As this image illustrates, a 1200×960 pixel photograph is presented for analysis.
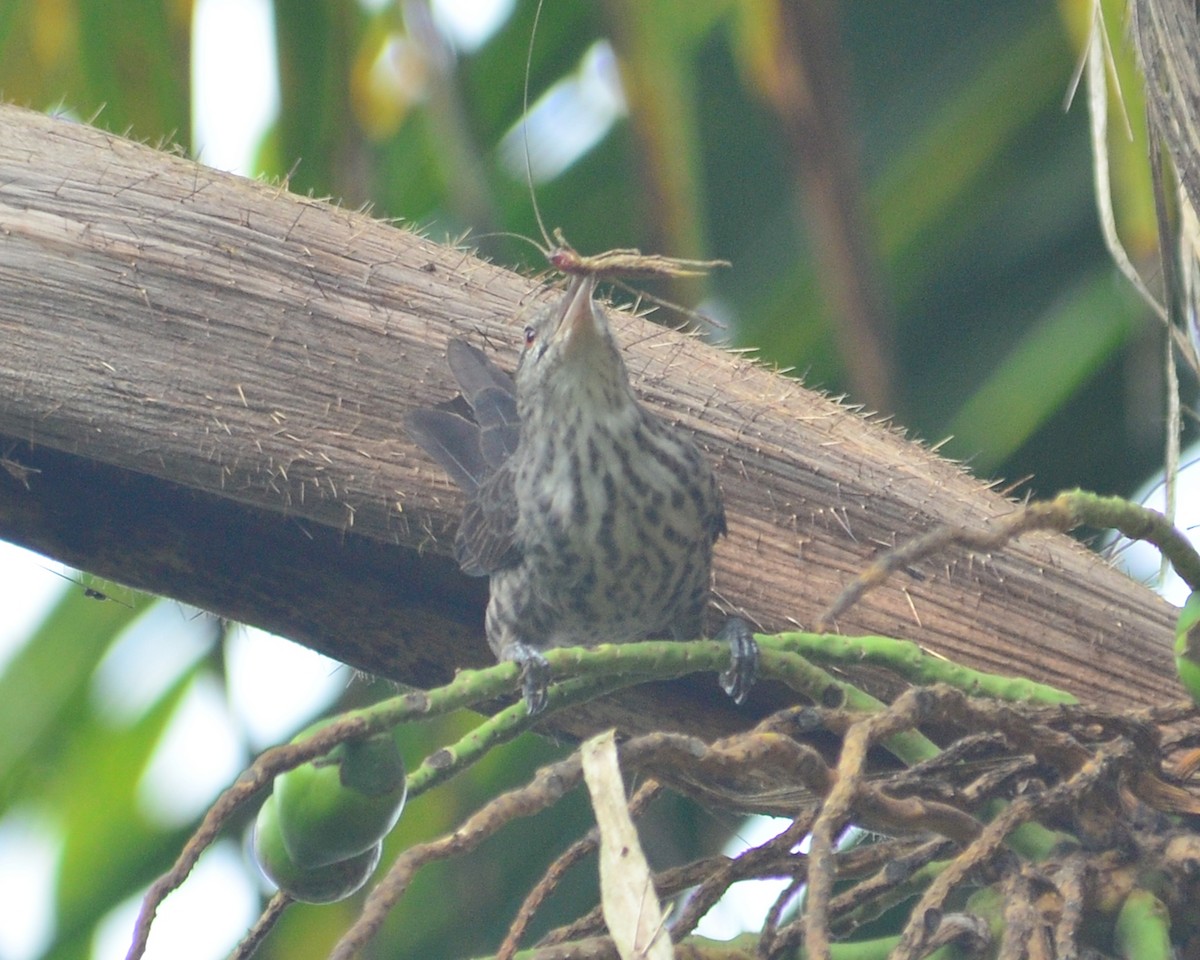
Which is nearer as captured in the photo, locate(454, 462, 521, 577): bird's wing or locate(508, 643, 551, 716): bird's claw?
locate(508, 643, 551, 716): bird's claw

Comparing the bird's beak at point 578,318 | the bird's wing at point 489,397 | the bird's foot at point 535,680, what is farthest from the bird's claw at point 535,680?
the bird's beak at point 578,318

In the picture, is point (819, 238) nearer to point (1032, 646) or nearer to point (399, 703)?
point (1032, 646)

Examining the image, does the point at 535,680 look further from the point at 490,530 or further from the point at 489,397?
the point at 489,397

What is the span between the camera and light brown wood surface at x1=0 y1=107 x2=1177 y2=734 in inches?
48.4

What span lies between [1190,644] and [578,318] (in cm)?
85

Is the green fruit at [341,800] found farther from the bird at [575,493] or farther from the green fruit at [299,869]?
the bird at [575,493]

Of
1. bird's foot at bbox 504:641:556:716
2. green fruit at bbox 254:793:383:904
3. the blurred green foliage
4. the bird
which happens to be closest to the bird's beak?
the bird

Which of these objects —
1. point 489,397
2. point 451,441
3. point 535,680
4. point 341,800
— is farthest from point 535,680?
point 489,397

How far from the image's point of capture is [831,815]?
771 millimetres

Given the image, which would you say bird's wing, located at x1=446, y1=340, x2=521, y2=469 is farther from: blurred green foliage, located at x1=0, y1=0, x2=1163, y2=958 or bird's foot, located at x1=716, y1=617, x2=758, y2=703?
bird's foot, located at x1=716, y1=617, x2=758, y2=703

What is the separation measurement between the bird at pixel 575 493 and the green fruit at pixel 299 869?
505mm

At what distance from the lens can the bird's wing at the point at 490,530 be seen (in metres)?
1.40

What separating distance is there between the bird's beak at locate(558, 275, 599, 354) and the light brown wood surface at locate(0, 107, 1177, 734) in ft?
0.26

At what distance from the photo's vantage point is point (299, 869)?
0.88 meters
